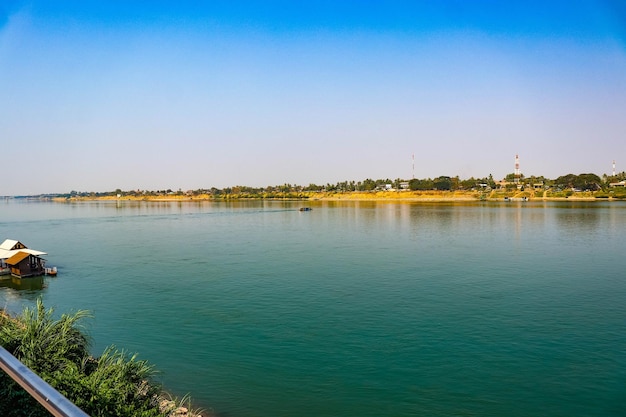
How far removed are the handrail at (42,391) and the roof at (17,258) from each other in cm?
3182

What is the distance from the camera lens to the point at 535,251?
119ft

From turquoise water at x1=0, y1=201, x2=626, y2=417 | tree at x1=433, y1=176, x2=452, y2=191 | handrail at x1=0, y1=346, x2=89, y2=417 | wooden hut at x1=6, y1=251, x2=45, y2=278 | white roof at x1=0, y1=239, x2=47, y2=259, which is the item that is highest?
tree at x1=433, y1=176, x2=452, y2=191

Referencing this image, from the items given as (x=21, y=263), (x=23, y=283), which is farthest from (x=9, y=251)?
(x=23, y=283)

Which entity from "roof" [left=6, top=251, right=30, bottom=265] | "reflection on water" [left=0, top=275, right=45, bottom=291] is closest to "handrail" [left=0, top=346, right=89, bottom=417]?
"reflection on water" [left=0, top=275, right=45, bottom=291]

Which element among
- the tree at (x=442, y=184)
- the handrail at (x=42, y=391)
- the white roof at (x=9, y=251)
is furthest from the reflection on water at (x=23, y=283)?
the tree at (x=442, y=184)

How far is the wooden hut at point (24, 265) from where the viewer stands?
95.7 feet

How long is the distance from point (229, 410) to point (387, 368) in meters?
5.00

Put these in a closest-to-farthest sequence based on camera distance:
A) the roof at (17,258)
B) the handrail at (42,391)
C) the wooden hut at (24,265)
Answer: the handrail at (42,391) < the roof at (17,258) < the wooden hut at (24,265)

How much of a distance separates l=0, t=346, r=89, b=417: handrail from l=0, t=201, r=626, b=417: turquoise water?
9.53 metres

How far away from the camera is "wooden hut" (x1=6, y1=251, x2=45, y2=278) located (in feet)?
95.7

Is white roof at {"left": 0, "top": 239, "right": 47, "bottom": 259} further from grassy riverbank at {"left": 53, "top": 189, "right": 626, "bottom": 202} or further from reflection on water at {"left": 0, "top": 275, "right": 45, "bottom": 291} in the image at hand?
grassy riverbank at {"left": 53, "top": 189, "right": 626, "bottom": 202}

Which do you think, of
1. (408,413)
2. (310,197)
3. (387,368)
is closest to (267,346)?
(387,368)

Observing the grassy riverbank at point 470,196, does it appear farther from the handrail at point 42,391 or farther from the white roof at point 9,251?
the handrail at point 42,391

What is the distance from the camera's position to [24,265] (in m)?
29.3
